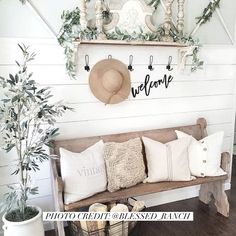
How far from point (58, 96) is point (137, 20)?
875 millimetres

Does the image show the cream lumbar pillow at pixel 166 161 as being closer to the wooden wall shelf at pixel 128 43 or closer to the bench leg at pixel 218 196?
the bench leg at pixel 218 196

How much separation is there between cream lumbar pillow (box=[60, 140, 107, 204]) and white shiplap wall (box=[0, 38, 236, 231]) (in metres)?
0.32

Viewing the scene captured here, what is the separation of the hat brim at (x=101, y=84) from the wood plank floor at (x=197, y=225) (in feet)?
3.35

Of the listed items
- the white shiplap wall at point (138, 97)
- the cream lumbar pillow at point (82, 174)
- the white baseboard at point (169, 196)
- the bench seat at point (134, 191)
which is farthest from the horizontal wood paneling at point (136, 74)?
the white baseboard at point (169, 196)

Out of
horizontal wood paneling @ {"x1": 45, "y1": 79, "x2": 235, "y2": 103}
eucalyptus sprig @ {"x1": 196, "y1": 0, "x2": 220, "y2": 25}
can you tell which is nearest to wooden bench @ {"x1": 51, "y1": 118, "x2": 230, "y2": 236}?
horizontal wood paneling @ {"x1": 45, "y1": 79, "x2": 235, "y2": 103}

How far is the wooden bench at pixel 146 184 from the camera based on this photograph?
1.87 metres

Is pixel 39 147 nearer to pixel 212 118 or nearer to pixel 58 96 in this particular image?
pixel 58 96

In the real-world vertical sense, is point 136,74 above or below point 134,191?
above

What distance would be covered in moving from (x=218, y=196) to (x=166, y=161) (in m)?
0.70

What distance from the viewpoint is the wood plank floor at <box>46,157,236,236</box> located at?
2.22 meters

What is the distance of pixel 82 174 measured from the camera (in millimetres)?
1934

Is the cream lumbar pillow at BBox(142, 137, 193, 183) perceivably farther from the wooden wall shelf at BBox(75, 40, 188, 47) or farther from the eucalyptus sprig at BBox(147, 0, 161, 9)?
the eucalyptus sprig at BBox(147, 0, 161, 9)

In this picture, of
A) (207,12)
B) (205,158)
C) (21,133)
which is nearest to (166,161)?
(205,158)

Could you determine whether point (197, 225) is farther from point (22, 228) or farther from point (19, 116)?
point (19, 116)
